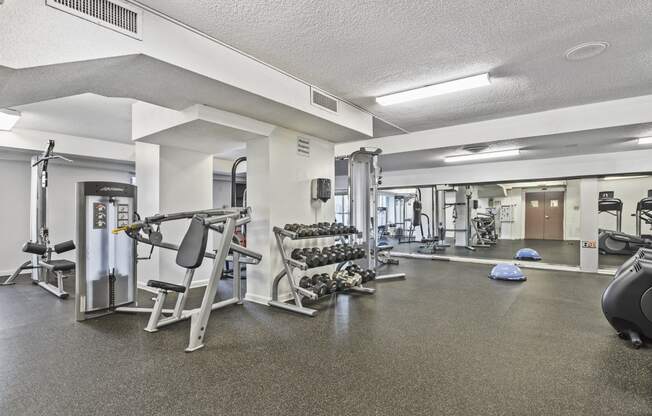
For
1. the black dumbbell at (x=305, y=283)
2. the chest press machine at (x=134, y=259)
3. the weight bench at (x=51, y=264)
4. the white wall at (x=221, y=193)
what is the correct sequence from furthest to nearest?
the white wall at (x=221, y=193), the weight bench at (x=51, y=264), the black dumbbell at (x=305, y=283), the chest press machine at (x=134, y=259)

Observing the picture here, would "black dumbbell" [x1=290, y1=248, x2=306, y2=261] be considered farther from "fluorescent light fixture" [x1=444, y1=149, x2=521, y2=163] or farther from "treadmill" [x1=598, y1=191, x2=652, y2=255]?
"treadmill" [x1=598, y1=191, x2=652, y2=255]

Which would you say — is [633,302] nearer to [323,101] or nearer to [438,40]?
[438,40]

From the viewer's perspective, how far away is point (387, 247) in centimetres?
684

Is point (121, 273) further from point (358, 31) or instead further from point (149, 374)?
point (358, 31)

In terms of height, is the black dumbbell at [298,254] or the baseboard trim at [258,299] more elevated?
the black dumbbell at [298,254]

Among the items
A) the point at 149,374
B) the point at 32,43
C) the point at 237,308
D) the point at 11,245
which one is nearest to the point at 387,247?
the point at 237,308

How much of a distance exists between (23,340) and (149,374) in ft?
5.06

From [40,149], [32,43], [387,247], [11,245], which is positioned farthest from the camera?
[387,247]

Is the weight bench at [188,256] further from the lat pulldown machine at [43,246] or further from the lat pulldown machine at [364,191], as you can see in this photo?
the lat pulldown machine at [364,191]

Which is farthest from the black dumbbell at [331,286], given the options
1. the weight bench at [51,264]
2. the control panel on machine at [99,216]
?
the weight bench at [51,264]

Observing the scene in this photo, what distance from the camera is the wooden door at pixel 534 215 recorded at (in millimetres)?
12224

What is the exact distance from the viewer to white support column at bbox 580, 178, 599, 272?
5934mm

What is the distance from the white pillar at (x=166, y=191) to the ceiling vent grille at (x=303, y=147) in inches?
66.3

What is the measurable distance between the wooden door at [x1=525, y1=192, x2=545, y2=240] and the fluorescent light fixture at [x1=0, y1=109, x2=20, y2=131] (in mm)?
14355
